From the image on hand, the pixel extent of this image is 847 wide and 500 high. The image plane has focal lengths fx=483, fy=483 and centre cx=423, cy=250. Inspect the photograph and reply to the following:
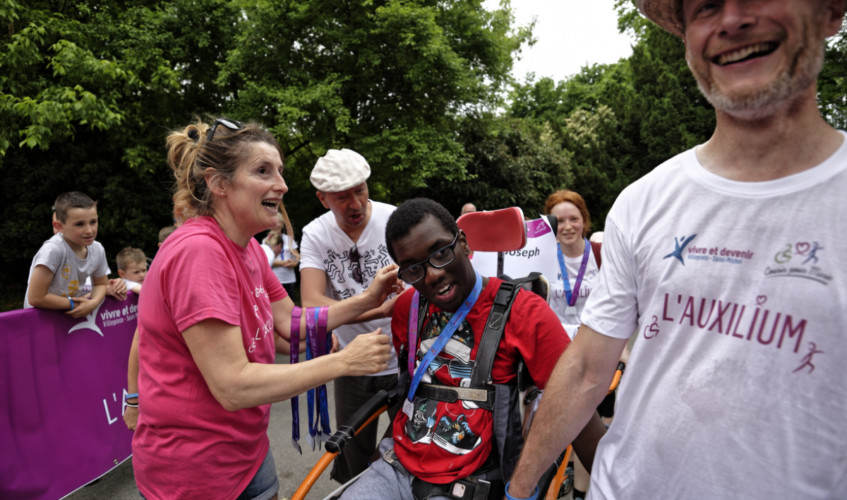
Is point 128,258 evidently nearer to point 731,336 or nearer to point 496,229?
point 496,229

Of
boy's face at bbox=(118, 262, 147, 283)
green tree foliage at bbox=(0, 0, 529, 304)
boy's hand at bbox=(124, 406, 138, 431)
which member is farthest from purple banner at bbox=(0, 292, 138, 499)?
green tree foliage at bbox=(0, 0, 529, 304)

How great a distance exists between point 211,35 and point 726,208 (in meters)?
12.8

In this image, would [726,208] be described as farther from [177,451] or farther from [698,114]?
[698,114]

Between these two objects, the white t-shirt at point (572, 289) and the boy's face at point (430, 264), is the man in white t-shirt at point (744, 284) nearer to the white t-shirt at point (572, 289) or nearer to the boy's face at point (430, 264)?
the boy's face at point (430, 264)

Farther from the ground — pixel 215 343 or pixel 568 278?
pixel 215 343

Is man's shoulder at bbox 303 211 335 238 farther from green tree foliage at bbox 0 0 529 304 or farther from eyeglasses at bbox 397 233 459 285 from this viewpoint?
green tree foliage at bbox 0 0 529 304

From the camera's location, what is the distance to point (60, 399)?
10.6 feet

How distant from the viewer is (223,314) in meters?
1.49

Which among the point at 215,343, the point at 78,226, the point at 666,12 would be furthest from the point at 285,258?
the point at 666,12

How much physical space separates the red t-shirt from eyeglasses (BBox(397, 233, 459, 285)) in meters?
0.26

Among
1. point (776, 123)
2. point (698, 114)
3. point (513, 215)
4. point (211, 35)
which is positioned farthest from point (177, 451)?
point (698, 114)

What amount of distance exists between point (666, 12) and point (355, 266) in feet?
6.84

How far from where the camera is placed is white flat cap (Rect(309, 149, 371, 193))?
2.72 metres

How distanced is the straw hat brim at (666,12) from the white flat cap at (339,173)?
1646 mm
